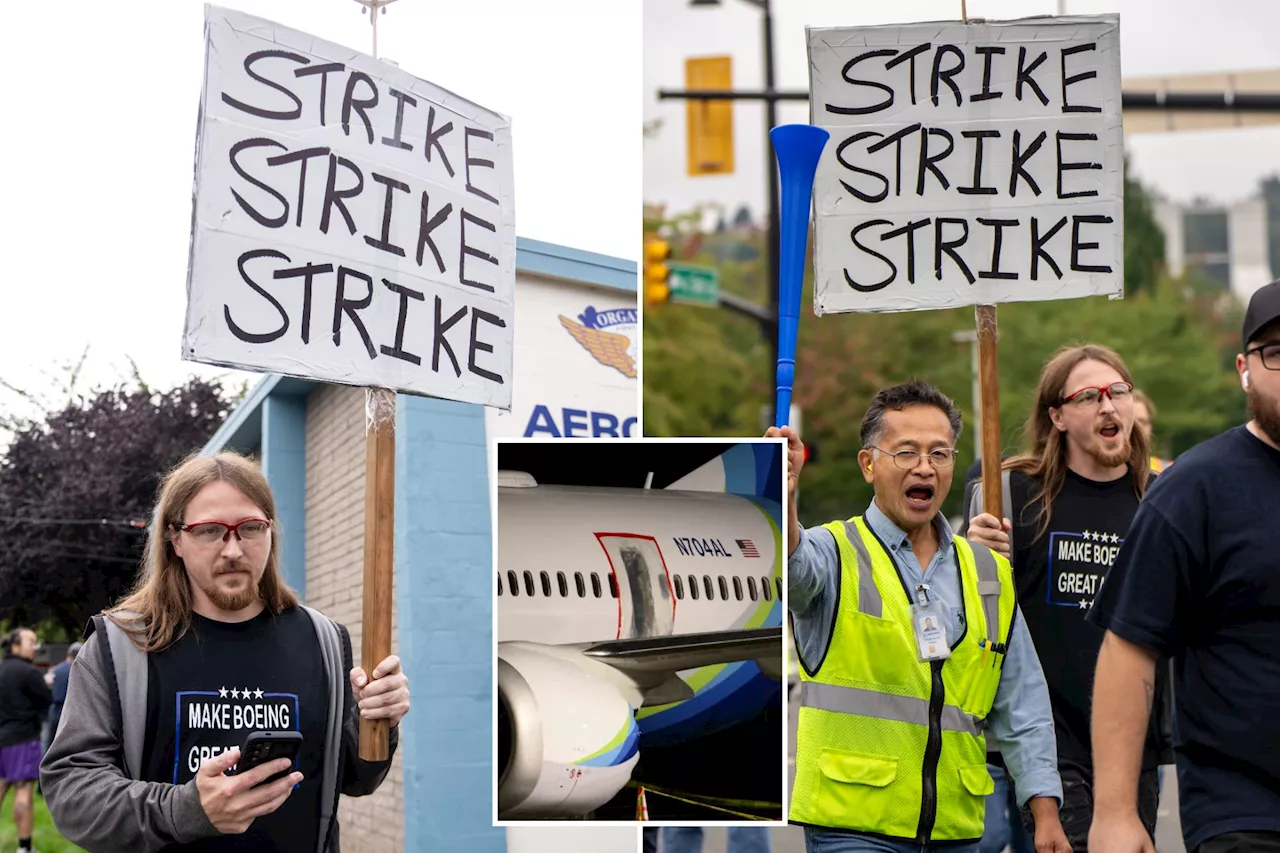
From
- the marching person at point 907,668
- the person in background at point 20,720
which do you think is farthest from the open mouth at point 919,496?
the person in background at point 20,720

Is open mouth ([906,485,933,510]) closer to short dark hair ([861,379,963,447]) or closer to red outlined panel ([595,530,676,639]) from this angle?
short dark hair ([861,379,963,447])

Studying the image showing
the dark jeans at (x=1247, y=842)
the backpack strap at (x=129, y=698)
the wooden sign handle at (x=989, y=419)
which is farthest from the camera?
the wooden sign handle at (x=989, y=419)

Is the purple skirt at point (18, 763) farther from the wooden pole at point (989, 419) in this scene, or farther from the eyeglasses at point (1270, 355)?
the eyeglasses at point (1270, 355)

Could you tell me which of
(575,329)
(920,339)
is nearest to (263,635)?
(575,329)

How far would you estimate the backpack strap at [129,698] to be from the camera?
3607mm

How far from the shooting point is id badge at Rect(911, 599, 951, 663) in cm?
434

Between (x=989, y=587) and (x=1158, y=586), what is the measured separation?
104cm

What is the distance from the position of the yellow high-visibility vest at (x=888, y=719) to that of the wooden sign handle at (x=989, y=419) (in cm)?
62

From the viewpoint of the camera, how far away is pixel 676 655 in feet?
15.4

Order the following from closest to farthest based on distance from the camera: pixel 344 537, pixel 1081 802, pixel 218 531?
pixel 218 531 → pixel 1081 802 → pixel 344 537

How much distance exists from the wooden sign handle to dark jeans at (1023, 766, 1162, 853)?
0.90m

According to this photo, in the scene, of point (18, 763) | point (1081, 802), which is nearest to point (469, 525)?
point (1081, 802)

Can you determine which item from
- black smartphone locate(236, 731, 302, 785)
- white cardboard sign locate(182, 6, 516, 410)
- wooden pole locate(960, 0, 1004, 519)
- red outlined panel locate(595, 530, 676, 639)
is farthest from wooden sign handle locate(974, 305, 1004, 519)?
black smartphone locate(236, 731, 302, 785)

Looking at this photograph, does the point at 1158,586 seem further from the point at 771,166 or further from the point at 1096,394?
the point at 771,166
